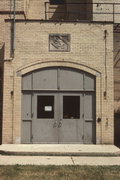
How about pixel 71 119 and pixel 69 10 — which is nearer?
pixel 71 119

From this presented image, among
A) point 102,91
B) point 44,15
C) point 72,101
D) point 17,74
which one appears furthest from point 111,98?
point 44,15

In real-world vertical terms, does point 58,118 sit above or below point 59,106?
below

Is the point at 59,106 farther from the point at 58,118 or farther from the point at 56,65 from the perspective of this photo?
the point at 56,65

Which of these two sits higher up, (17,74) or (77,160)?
(17,74)

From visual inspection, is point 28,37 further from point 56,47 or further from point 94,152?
point 94,152

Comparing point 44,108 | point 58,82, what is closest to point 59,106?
→ point 44,108

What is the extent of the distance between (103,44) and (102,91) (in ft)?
7.11

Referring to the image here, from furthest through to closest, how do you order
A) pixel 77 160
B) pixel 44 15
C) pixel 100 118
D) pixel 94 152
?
pixel 44 15
pixel 100 118
pixel 94 152
pixel 77 160

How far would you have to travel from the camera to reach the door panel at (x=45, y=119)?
14812 mm

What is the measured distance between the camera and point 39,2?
20016mm

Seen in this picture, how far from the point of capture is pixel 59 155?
1232cm

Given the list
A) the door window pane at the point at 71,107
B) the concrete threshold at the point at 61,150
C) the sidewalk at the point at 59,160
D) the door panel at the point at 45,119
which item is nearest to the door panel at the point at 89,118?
the door window pane at the point at 71,107

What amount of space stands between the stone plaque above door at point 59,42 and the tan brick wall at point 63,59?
15 centimetres

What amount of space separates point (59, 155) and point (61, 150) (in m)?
0.46
